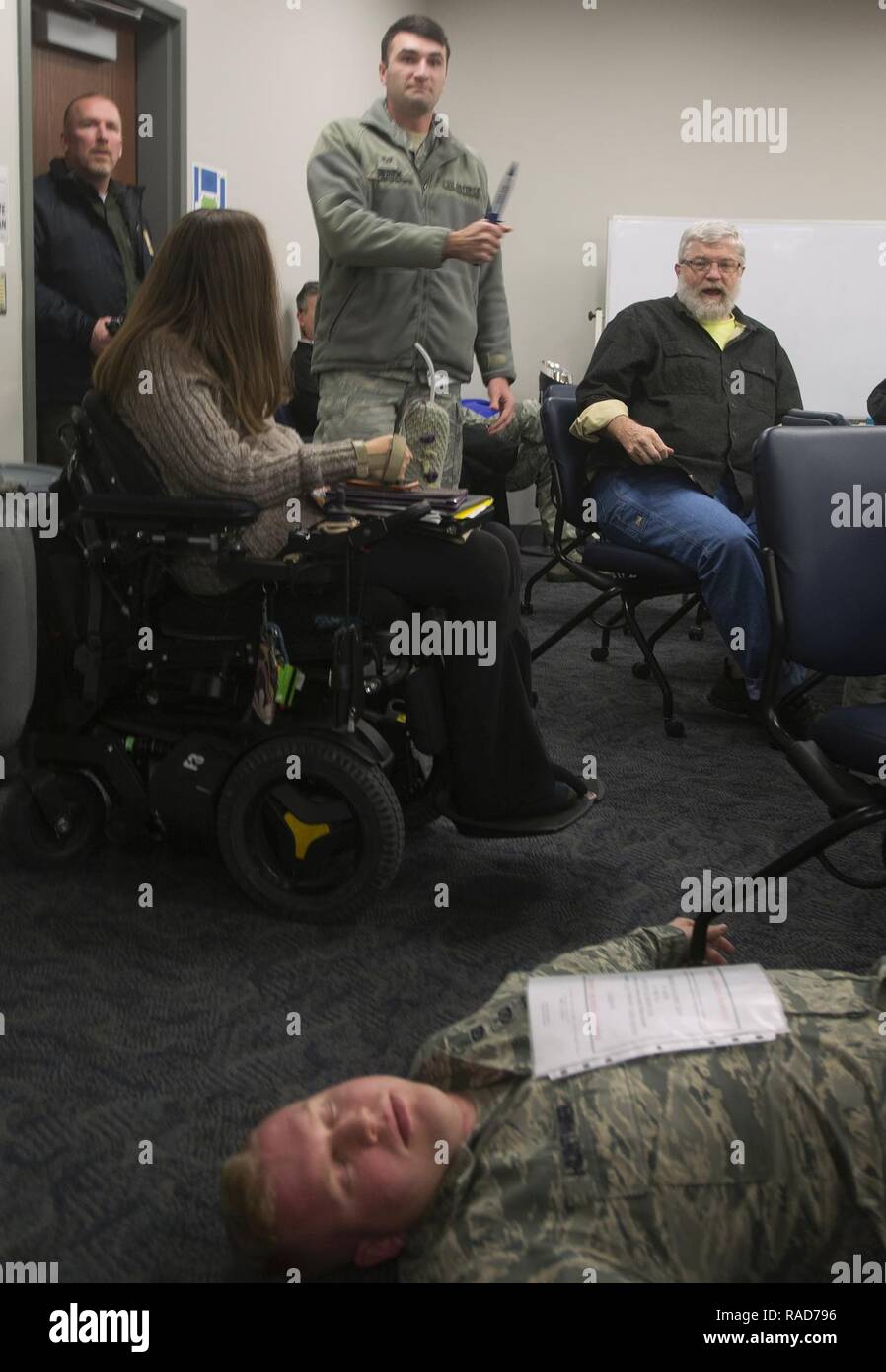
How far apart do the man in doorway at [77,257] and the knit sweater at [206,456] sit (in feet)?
5.12

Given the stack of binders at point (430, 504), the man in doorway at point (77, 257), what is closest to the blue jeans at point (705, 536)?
the stack of binders at point (430, 504)

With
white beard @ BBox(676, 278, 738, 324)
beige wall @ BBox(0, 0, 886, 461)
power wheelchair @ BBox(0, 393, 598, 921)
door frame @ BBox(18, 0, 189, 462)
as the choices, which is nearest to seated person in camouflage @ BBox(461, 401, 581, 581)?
beige wall @ BBox(0, 0, 886, 461)

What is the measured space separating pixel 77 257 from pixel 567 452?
1.56 metres

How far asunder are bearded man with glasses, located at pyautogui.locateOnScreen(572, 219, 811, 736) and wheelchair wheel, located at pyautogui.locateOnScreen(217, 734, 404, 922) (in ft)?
4.62

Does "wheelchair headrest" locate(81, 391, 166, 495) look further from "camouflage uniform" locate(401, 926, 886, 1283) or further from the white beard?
the white beard

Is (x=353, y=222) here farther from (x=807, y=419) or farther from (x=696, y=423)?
(x=807, y=419)

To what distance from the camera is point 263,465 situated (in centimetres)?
216

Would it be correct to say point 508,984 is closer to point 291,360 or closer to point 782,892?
point 782,892

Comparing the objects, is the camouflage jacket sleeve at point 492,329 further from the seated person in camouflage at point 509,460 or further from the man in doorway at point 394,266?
the seated person in camouflage at point 509,460

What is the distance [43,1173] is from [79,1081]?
188mm

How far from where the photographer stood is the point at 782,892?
2.35 m

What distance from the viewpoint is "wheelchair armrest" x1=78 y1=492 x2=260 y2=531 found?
6.81 ft

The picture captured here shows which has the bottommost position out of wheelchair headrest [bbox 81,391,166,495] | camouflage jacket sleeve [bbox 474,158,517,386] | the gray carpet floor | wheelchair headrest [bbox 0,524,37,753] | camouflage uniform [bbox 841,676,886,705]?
the gray carpet floor

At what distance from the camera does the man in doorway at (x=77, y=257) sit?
367cm
